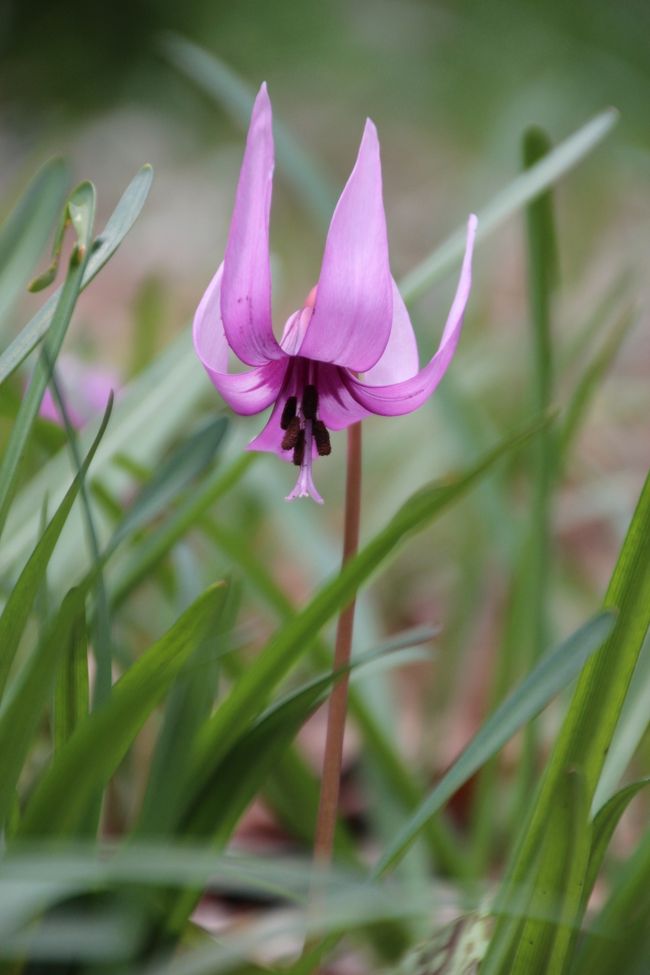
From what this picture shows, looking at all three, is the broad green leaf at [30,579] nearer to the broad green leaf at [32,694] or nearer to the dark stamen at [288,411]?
the broad green leaf at [32,694]

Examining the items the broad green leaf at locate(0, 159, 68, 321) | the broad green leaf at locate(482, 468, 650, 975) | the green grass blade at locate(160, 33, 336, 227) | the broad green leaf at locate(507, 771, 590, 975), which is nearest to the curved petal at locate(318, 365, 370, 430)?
the broad green leaf at locate(482, 468, 650, 975)

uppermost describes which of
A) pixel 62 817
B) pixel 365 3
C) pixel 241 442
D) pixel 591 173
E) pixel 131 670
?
pixel 365 3

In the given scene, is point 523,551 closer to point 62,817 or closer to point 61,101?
point 62,817

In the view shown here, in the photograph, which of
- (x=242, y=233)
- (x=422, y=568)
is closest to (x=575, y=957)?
(x=242, y=233)

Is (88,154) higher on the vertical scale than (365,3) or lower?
lower

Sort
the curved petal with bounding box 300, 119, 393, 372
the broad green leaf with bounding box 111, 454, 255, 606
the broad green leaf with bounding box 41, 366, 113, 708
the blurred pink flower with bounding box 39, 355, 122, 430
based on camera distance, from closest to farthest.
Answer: the curved petal with bounding box 300, 119, 393, 372 → the broad green leaf with bounding box 41, 366, 113, 708 → the broad green leaf with bounding box 111, 454, 255, 606 → the blurred pink flower with bounding box 39, 355, 122, 430

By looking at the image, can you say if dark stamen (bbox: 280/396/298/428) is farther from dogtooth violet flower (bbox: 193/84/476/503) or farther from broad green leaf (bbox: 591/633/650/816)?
broad green leaf (bbox: 591/633/650/816)

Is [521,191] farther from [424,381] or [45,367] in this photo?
[45,367]
